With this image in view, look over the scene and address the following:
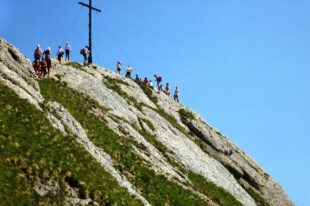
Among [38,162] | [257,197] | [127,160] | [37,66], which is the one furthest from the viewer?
[257,197]

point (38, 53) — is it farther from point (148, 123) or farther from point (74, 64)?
point (148, 123)

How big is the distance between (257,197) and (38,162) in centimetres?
3427

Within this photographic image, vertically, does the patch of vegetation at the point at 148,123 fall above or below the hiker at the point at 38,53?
above

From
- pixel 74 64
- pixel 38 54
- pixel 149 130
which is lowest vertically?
pixel 38 54

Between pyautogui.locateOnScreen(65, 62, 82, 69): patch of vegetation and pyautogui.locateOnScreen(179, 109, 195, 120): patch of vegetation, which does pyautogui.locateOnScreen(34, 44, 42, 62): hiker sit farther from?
pyautogui.locateOnScreen(179, 109, 195, 120): patch of vegetation

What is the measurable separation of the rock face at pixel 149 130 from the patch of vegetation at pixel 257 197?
0.56ft

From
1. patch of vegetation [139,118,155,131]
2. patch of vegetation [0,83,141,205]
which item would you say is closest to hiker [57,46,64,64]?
patch of vegetation [139,118,155,131]

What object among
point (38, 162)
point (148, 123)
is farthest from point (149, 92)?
point (38, 162)

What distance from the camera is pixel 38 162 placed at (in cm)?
2691

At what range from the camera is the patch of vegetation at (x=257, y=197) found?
53662mm

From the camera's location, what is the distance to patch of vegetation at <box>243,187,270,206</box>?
53662 millimetres

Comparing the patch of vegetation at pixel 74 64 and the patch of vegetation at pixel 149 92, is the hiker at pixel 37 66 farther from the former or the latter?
the patch of vegetation at pixel 149 92

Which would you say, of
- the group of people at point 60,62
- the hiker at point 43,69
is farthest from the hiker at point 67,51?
the hiker at point 43,69

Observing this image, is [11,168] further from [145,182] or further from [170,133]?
[170,133]
